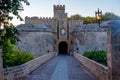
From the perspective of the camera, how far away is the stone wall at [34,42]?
44.4 meters

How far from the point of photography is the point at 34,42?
44.9 metres

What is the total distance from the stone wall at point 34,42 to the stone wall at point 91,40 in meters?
6.25

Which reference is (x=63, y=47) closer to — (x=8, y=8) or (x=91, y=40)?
(x=91, y=40)

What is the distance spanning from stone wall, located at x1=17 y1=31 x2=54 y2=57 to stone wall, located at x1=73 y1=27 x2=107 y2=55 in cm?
625

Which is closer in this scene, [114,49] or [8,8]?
[8,8]

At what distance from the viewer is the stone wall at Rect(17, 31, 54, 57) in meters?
44.4

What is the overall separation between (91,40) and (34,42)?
999 centimetres

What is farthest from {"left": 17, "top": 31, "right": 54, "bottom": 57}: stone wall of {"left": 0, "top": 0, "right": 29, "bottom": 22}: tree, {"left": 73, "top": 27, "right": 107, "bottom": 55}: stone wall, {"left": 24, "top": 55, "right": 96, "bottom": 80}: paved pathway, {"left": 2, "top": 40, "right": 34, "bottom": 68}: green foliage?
{"left": 0, "top": 0, "right": 29, "bottom": 22}: tree

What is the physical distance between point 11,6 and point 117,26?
3.91 meters

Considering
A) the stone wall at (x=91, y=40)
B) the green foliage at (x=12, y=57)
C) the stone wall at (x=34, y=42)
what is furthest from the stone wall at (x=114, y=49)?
the stone wall at (x=91, y=40)

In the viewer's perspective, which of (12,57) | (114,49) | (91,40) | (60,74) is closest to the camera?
(114,49)

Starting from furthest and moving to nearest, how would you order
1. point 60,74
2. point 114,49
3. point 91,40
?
point 91,40 < point 60,74 < point 114,49

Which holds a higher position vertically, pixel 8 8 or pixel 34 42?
pixel 8 8

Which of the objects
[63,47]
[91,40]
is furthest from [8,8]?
[63,47]
